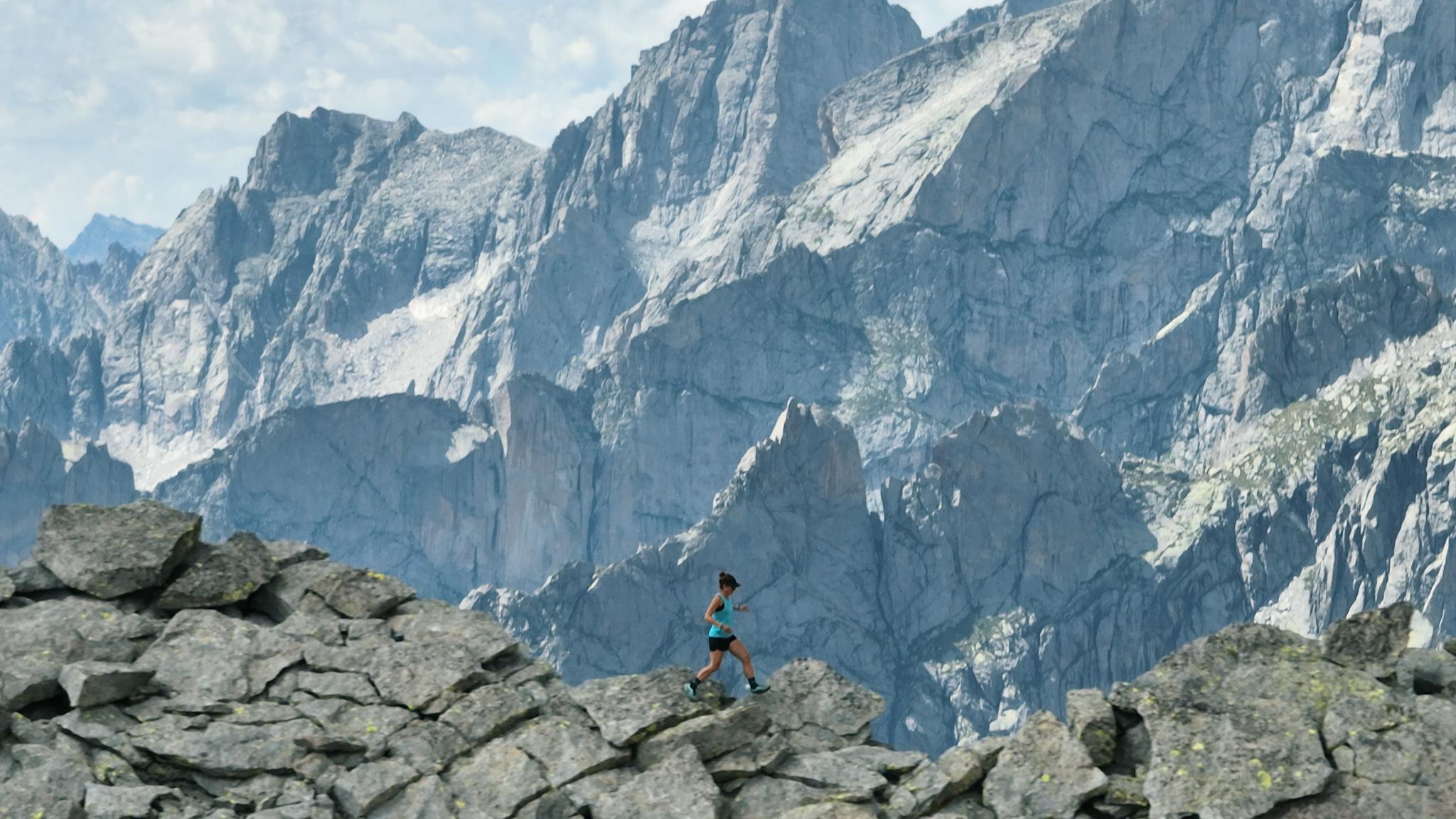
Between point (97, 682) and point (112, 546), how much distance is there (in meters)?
6.67

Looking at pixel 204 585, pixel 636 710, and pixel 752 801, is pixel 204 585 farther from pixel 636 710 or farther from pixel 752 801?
pixel 752 801

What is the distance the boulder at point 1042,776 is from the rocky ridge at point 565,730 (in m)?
0.06

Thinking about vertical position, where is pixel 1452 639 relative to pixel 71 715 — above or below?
below

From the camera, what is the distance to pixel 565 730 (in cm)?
4528

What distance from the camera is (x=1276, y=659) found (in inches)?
1796

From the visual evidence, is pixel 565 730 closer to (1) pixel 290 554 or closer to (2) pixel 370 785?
(2) pixel 370 785

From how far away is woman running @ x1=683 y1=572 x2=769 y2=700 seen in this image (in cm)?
4734

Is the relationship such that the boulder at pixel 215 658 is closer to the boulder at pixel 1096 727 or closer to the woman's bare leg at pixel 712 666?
the woman's bare leg at pixel 712 666

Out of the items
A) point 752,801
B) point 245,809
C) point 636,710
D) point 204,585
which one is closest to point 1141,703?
point 752,801

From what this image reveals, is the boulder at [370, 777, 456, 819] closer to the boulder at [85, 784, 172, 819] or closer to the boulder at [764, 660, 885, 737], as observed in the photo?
the boulder at [85, 784, 172, 819]

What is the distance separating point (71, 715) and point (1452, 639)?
35183 millimetres

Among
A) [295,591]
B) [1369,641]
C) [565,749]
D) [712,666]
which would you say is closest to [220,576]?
[295,591]

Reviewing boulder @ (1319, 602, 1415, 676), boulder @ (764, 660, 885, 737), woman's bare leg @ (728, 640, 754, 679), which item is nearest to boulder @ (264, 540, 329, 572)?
woman's bare leg @ (728, 640, 754, 679)

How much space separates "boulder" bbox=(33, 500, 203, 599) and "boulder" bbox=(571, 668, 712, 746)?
12.0 meters
